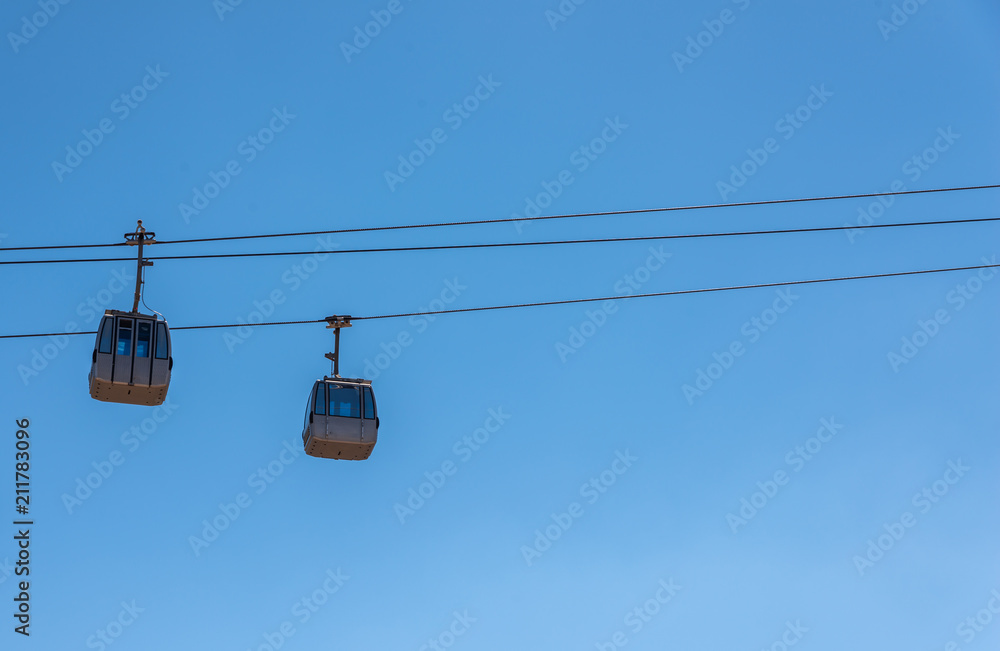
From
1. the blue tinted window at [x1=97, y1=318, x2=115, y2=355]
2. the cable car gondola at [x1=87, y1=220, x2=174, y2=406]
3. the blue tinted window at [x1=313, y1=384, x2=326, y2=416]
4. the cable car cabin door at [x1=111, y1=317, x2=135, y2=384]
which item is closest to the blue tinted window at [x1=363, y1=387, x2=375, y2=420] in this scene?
the blue tinted window at [x1=313, y1=384, x2=326, y2=416]

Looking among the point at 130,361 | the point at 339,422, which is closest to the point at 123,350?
the point at 130,361

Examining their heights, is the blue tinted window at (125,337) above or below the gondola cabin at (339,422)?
above

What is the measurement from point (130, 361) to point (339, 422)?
4.38 meters

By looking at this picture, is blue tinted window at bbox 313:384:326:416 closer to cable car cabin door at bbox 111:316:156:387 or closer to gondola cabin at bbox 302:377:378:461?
gondola cabin at bbox 302:377:378:461

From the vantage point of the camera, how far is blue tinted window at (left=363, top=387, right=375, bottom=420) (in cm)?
2528

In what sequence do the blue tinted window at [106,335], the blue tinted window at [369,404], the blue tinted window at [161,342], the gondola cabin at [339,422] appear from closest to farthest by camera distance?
1. the blue tinted window at [106,335]
2. the blue tinted window at [161,342]
3. the gondola cabin at [339,422]
4. the blue tinted window at [369,404]

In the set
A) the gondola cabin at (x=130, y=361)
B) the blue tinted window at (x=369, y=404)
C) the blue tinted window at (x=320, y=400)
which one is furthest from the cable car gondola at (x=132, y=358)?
the blue tinted window at (x=369, y=404)

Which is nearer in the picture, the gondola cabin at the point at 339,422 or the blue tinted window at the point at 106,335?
the blue tinted window at the point at 106,335

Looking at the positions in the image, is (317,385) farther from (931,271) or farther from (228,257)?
(931,271)

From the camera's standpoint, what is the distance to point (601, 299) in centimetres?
2569

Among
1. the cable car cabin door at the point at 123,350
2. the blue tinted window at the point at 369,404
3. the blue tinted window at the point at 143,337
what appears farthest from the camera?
the blue tinted window at the point at 369,404

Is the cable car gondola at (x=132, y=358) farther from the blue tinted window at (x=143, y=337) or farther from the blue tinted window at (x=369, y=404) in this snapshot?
the blue tinted window at (x=369, y=404)

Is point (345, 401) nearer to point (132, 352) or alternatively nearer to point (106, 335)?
point (132, 352)

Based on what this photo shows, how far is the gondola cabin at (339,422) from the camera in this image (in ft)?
81.3
